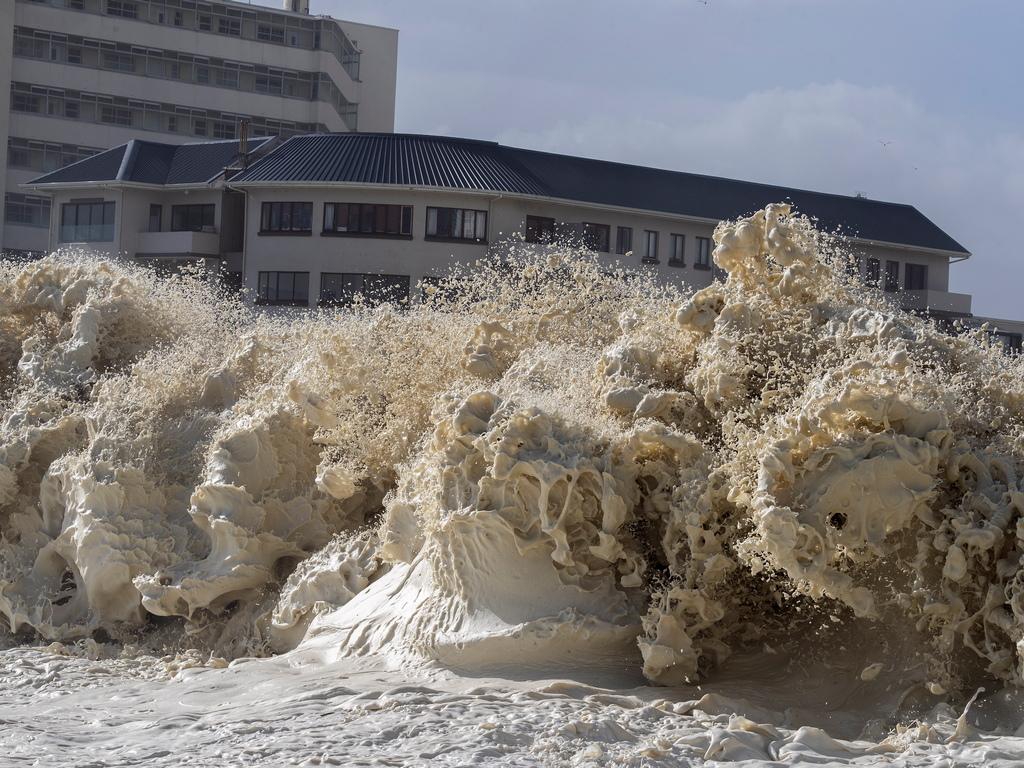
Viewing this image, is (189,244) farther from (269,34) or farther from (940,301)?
(940,301)

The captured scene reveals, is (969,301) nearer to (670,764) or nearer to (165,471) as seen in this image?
(165,471)

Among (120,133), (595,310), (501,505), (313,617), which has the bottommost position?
(313,617)

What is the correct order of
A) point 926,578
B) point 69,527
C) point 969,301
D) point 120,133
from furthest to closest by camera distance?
point 120,133 < point 969,301 < point 69,527 < point 926,578

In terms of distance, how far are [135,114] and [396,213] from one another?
1999cm

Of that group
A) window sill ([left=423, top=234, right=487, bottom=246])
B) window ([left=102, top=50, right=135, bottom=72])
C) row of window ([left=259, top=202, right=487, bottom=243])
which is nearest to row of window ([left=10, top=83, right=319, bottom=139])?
window ([left=102, top=50, right=135, bottom=72])

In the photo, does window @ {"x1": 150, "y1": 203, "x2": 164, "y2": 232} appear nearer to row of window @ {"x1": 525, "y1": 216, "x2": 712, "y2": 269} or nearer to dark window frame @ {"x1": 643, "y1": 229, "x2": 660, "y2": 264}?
row of window @ {"x1": 525, "y1": 216, "x2": 712, "y2": 269}

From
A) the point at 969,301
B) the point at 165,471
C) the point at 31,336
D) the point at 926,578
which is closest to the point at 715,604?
the point at 926,578

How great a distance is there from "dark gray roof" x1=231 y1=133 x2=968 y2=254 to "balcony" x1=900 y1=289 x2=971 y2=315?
1388mm

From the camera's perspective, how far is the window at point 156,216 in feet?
123

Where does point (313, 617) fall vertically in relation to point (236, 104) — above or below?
below

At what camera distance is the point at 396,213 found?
33.0 meters

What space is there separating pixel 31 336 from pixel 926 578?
1034 cm

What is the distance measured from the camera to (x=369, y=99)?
5578 centimetres

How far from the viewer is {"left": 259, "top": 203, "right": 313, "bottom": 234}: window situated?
110ft
